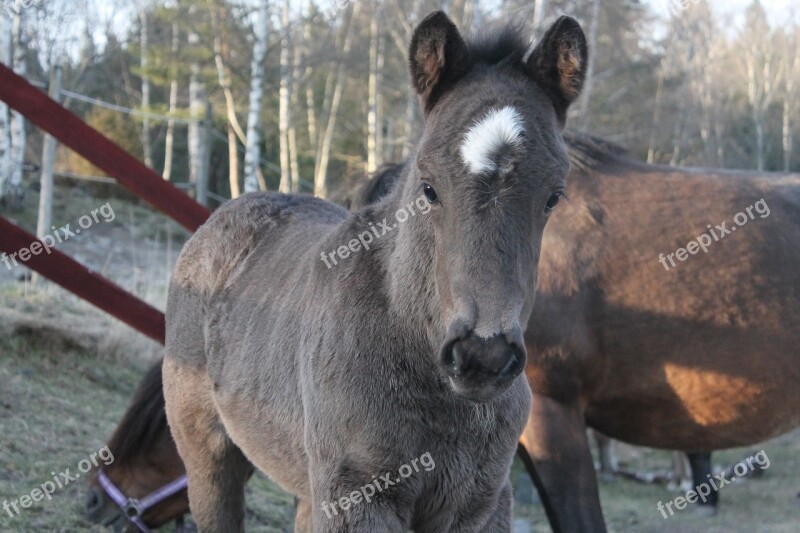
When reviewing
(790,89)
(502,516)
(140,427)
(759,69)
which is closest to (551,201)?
(502,516)

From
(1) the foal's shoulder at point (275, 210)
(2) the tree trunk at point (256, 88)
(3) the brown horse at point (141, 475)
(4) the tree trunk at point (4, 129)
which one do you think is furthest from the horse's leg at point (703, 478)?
(4) the tree trunk at point (4, 129)

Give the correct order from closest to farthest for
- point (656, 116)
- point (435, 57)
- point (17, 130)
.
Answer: point (435, 57), point (17, 130), point (656, 116)

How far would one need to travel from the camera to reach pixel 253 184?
1703 cm

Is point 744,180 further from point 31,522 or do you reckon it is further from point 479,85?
point 31,522

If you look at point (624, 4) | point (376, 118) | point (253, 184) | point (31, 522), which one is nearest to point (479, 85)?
point (31, 522)

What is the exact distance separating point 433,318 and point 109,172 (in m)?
3.85

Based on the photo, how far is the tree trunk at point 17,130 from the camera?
18031 millimetres

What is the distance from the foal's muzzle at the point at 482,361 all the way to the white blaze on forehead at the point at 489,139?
0.53 metres

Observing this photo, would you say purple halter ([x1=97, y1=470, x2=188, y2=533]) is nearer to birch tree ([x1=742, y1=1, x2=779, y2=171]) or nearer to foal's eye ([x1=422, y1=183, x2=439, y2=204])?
foal's eye ([x1=422, y1=183, x2=439, y2=204])

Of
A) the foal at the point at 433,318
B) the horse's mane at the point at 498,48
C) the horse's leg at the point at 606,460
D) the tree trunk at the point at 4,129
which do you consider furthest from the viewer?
the tree trunk at the point at 4,129

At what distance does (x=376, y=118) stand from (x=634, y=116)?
30.0 ft

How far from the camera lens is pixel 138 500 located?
4988mm

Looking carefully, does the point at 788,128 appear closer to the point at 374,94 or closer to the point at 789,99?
the point at 789,99

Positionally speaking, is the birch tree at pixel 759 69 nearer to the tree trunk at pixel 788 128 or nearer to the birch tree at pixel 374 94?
the tree trunk at pixel 788 128
